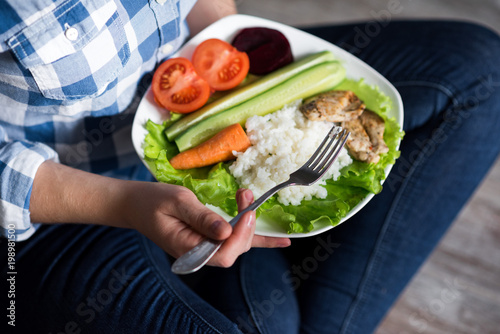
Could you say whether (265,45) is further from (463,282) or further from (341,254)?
(463,282)

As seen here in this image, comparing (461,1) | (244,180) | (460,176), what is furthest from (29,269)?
(461,1)

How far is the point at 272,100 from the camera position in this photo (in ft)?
4.24

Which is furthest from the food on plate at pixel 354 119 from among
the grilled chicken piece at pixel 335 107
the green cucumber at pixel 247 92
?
the green cucumber at pixel 247 92

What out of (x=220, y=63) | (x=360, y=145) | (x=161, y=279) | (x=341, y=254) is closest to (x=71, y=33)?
(x=220, y=63)

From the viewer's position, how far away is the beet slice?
1.35 metres

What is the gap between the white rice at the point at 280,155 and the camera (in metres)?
1.12

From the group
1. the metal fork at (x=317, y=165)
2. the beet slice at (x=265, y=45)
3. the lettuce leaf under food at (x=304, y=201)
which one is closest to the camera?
the metal fork at (x=317, y=165)

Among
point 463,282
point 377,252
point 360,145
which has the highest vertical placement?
point 360,145

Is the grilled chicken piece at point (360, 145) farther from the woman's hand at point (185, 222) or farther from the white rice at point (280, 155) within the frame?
the woman's hand at point (185, 222)

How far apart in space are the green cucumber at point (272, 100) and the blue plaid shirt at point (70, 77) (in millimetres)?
238

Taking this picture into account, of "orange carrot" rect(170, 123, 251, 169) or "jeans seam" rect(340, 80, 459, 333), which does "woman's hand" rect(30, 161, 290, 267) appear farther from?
"jeans seam" rect(340, 80, 459, 333)

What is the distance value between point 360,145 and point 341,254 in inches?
14.7

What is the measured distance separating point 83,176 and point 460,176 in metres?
1.22

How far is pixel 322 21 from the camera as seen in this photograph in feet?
8.63
